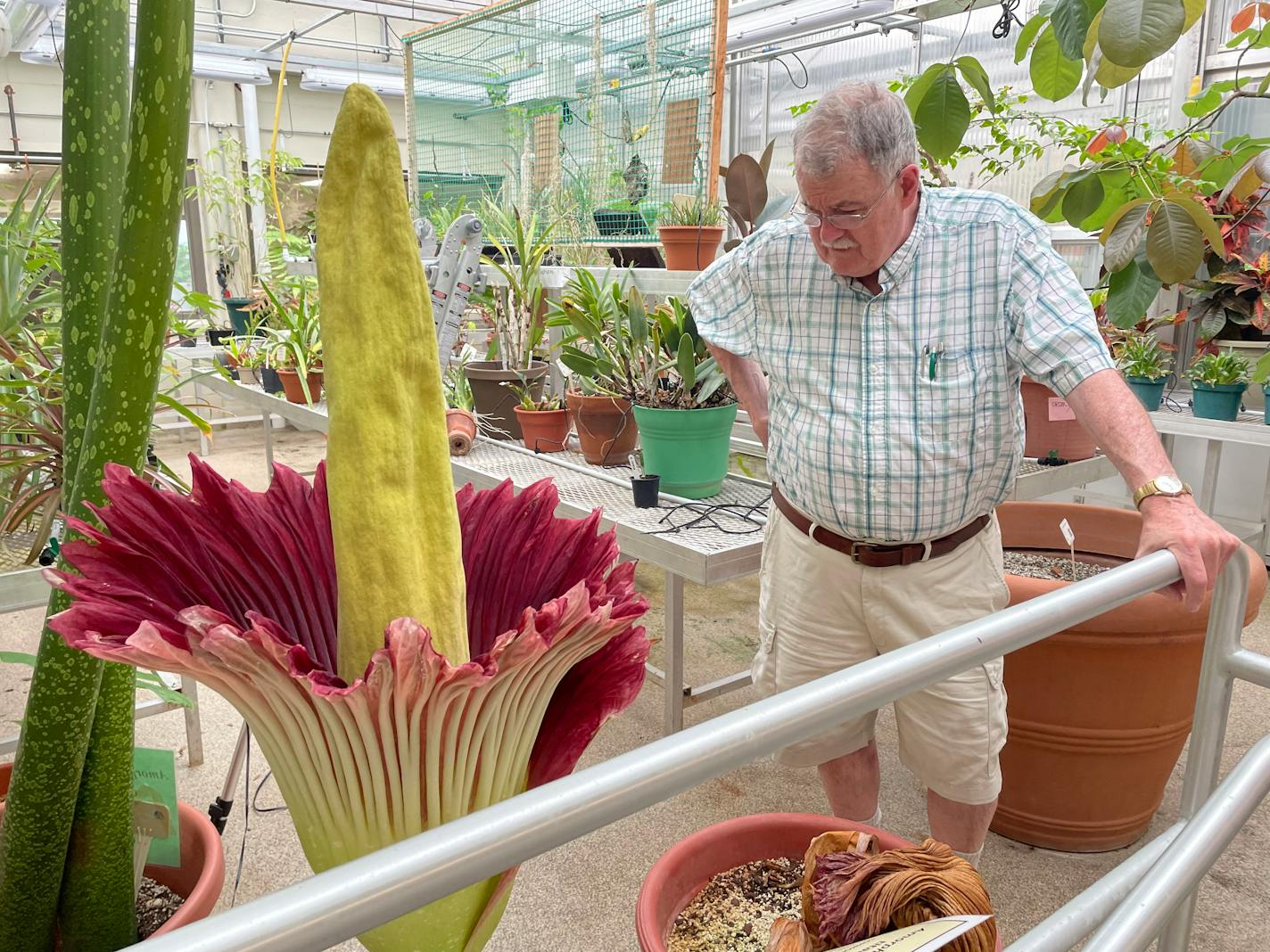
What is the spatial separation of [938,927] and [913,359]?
0.98 m

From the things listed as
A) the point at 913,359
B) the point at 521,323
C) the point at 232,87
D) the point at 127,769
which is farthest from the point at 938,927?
the point at 232,87

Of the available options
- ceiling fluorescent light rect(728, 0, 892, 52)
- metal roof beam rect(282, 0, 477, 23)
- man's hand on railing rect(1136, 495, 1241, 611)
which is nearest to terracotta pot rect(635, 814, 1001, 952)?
man's hand on railing rect(1136, 495, 1241, 611)

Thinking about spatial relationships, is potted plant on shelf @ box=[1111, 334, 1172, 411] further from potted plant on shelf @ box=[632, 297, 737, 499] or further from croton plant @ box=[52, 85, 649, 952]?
croton plant @ box=[52, 85, 649, 952]

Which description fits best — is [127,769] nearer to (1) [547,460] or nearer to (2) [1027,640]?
(2) [1027,640]

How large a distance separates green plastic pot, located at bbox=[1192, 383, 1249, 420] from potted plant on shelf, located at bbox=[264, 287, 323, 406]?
2469 mm

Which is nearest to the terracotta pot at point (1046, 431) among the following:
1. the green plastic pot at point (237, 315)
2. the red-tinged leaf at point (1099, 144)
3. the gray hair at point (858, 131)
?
the red-tinged leaf at point (1099, 144)

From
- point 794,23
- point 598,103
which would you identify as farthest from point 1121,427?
point 794,23

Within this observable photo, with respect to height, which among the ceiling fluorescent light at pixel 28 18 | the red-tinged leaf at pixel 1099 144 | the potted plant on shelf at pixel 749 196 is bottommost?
the potted plant on shelf at pixel 749 196

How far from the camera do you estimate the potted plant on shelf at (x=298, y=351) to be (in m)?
2.94

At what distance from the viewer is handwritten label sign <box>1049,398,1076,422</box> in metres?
2.14

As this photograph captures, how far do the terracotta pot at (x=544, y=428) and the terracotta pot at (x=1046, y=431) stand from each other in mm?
1071

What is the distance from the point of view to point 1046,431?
218 centimetres

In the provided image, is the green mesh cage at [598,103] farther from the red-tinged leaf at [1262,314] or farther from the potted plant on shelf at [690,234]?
the red-tinged leaf at [1262,314]

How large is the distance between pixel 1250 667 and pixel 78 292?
74cm
